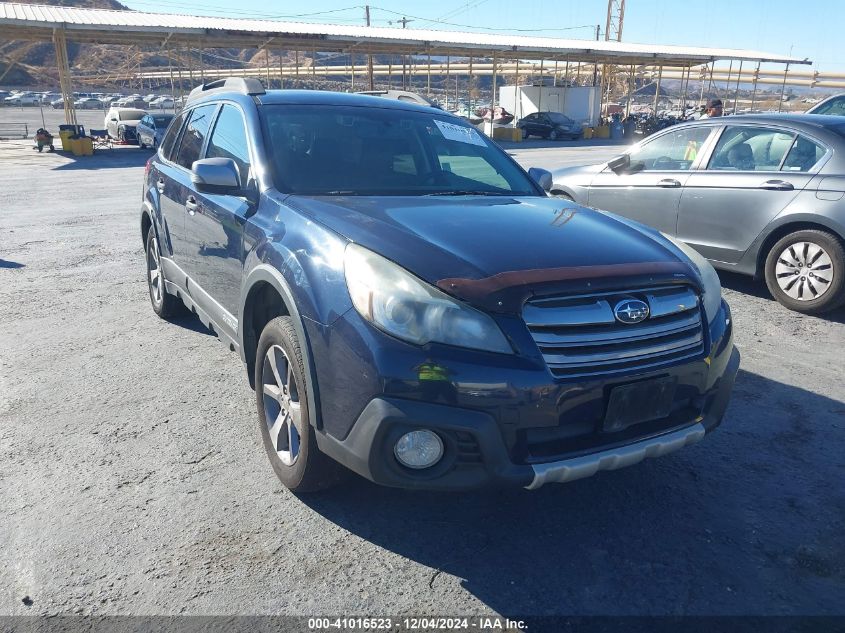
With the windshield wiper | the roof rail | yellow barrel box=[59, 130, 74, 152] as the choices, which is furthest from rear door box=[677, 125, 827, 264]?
yellow barrel box=[59, 130, 74, 152]

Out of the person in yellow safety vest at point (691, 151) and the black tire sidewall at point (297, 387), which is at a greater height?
the person in yellow safety vest at point (691, 151)

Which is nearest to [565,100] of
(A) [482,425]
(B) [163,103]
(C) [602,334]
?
(B) [163,103]

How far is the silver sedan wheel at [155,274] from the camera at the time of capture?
17.9 ft

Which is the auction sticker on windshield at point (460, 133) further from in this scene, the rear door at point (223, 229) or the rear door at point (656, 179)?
the rear door at point (656, 179)

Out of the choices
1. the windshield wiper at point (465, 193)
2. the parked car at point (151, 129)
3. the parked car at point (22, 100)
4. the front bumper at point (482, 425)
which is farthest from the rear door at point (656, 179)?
the parked car at point (22, 100)

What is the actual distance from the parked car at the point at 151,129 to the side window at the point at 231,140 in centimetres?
2276

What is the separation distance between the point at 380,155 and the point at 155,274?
2.66 metres

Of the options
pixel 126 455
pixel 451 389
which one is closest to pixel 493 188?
pixel 451 389

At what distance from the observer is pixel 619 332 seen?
261 cm

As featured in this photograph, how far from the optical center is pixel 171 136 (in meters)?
5.41

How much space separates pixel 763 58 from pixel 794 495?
47058 millimetres

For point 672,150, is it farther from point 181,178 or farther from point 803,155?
point 181,178

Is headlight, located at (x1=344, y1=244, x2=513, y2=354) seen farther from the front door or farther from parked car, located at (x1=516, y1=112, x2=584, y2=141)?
parked car, located at (x1=516, y1=112, x2=584, y2=141)

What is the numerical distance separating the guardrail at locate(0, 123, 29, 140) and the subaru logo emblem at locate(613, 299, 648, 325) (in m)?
35.4
